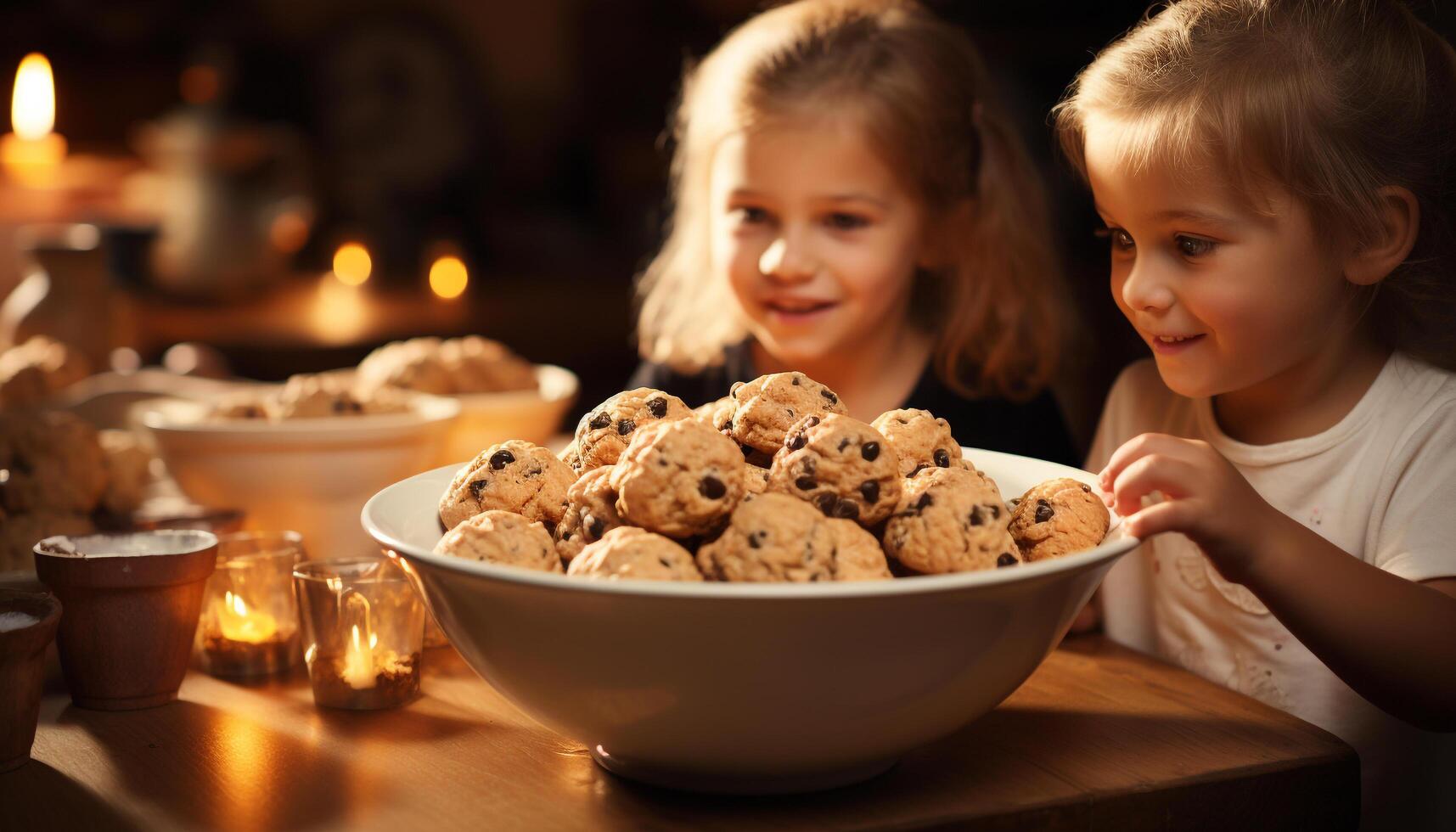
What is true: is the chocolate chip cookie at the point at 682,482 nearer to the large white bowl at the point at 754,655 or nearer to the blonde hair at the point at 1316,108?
the large white bowl at the point at 754,655

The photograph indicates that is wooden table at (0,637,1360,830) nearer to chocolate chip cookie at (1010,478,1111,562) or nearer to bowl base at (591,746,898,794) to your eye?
bowl base at (591,746,898,794)

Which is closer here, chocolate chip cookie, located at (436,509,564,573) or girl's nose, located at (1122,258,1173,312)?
chocolate chip cookie, located at (436,509,564,573)

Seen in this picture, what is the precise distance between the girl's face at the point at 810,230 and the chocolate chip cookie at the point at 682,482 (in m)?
0.80

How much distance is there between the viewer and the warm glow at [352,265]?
145 inches

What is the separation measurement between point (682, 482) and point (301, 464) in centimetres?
57

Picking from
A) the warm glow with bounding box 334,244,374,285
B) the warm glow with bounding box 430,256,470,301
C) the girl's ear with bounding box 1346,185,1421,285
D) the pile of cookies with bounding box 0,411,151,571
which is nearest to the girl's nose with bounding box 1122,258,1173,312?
the girl's ear with bounding box 1346,185,1421,285

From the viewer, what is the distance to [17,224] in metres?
3.90

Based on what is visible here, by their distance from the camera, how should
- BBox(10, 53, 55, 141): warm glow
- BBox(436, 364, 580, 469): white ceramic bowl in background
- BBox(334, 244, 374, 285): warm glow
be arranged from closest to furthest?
BBox(436, 364, 580, 469): white ceramic bowl in background
BBox(10, 53, 55, 141): warm glow
BBox(334, 244, 374, 285): warm glow

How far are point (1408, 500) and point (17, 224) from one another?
4103 mm

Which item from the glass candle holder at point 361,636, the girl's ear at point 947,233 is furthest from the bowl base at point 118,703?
the girl's ear at point 947,233

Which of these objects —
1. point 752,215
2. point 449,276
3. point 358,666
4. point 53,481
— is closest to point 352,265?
point 449,276

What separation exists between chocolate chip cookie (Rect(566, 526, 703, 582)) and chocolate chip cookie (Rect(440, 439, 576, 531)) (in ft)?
0.41

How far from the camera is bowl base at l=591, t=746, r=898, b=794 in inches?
26.5

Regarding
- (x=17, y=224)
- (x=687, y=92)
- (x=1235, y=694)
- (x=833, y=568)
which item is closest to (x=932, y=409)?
(x=687, y=92)
